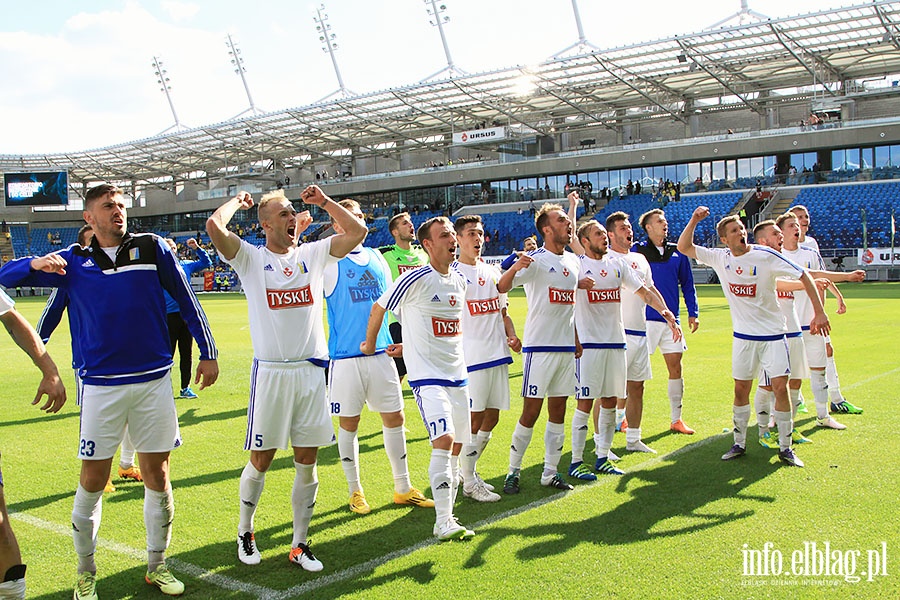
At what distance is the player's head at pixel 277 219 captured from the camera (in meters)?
4.59

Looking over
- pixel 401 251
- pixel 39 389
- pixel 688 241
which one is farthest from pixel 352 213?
pixel 688 241

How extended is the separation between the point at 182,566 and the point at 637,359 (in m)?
4.77

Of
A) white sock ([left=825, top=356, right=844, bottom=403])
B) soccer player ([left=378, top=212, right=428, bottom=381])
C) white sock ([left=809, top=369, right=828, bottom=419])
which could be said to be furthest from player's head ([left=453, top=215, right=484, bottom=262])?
white sock ([left=825, top=356, right=844, bottom=403])

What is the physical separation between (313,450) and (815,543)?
3.21 metres

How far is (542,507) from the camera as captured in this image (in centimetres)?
549

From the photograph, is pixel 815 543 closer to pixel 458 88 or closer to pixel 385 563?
pixel 385 563

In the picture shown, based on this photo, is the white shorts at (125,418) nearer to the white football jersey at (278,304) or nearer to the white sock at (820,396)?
the white football jersey at (278,304)

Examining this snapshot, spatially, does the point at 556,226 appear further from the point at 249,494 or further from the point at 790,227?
the point at 790,227

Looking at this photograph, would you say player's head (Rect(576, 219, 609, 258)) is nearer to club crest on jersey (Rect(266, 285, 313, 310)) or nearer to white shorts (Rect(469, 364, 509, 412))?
white shorts (Rect(469, 364, 509, 412))

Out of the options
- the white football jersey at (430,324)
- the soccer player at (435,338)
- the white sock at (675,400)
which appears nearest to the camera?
the soccer player at (435,338)

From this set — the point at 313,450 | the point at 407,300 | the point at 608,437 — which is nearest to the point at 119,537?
the point at 313,450

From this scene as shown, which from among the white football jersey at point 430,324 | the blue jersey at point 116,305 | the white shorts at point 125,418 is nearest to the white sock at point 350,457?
the white football jersey at point 430,324

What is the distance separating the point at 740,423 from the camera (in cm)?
667

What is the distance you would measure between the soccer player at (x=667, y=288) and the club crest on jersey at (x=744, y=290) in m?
1.22
